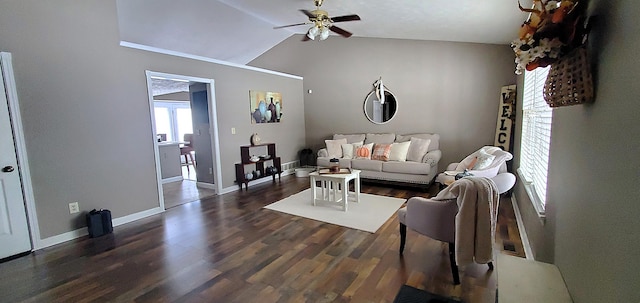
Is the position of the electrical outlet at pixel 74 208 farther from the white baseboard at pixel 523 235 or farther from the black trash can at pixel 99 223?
the white baseboard at pixel 523 235

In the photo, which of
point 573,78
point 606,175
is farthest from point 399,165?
point 606,175

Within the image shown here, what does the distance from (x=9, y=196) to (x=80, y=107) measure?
1.12 meters

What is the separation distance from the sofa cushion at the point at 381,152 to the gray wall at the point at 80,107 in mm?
3704

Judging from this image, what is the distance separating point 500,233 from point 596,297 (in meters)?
2.41

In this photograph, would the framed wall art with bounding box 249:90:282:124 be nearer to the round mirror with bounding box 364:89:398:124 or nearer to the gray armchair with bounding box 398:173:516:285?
the round mirror with bounding box 364:89:398:124

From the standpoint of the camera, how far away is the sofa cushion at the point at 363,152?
5.79m

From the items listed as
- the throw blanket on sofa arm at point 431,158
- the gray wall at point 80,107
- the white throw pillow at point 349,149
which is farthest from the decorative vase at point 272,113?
the throw blanket on sofa arm at point 431,158

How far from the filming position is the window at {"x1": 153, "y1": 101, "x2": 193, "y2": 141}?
10312 millimetres

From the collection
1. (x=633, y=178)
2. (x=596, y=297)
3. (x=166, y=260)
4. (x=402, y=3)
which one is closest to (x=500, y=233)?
(x=596, y=297)

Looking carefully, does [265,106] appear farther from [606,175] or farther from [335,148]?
[606,175]

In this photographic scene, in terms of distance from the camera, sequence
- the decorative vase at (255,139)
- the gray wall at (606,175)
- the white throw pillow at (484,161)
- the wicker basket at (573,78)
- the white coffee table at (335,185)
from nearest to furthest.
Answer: the gray wall at (606,175) → the wicker basket at (573,78) → the white throw pillow at (484,161) → the white coffee table at (335,185) → the decorative vase at (255,139)

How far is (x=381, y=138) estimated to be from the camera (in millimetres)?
6113

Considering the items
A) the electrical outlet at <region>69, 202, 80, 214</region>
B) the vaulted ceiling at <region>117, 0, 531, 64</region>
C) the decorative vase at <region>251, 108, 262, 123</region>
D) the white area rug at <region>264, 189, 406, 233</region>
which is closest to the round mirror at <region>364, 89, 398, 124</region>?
the vaulted ceiling at <region>117, 0, 531, 64</region>

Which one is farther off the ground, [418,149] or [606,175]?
[606,175]
